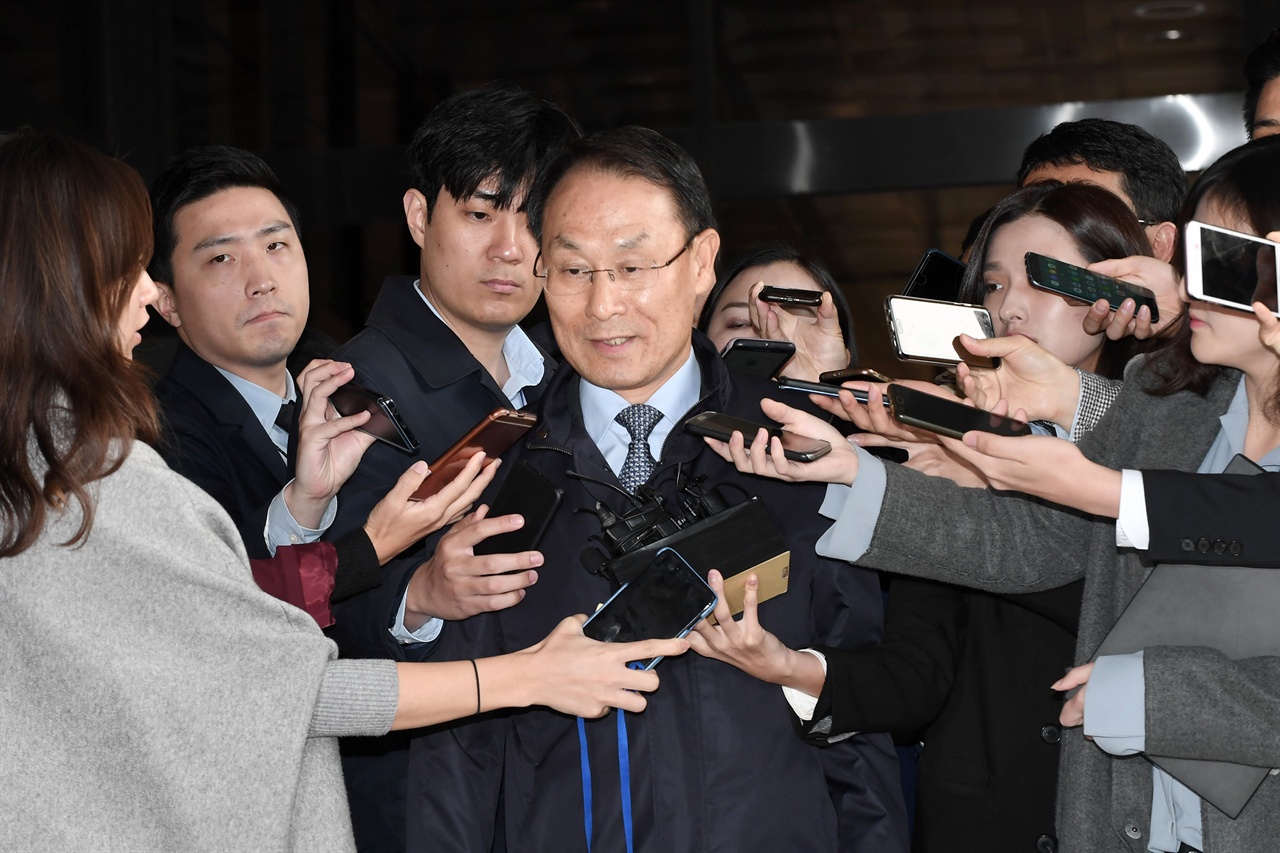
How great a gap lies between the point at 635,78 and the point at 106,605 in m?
4.85

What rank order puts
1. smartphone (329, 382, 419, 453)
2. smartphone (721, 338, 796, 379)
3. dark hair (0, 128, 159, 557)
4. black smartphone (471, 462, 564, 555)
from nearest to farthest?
dark hair (0, 128, 159, 557)
black smartphone (471, 462, 564, 555)
smartphone (329, 382, 419, 453)
smartphone (721, 338, 796, 379)

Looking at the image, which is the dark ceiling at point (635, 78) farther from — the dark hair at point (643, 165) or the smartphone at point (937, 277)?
the dark hair at point (643, 165)

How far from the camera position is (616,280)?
205 cm

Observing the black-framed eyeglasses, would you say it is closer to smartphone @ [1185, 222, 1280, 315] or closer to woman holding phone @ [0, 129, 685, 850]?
woman holding phone @ [0, 129, 685, 850]

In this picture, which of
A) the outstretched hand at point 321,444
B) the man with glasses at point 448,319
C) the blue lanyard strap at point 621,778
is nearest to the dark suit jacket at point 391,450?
the man with glasses at point 448,319

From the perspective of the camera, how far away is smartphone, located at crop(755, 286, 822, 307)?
2.72 metres

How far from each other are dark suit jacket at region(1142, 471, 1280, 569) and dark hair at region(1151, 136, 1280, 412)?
168mm

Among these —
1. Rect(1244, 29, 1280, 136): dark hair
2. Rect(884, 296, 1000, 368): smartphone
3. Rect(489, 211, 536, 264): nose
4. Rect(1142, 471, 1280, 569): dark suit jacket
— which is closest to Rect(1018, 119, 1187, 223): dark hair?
Rect(1244, 29, 1280, 136): dark hair

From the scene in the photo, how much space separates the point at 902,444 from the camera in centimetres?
235

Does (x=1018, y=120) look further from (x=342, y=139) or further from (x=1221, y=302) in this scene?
(x=1221, y=302)

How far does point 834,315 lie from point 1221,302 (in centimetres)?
117

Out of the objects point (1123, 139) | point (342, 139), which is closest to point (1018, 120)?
point (1123, 139)

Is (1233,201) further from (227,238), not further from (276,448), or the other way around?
(227,238)

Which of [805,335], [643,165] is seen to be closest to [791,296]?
[805,335]
